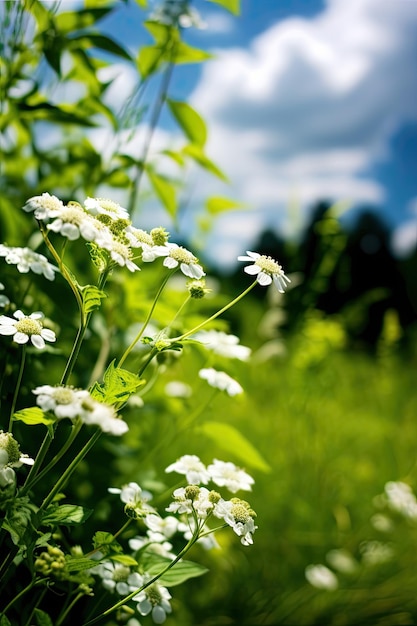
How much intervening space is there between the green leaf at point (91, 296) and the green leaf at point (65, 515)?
0.16 meters

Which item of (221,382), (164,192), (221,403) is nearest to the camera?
(221,382)

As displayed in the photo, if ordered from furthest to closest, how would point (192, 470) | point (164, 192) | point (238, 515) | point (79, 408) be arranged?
point (164, 192) → point (192, 470) → point (238, 515) → point (79, 408)

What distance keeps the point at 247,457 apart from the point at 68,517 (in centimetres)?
41

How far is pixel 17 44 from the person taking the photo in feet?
2.75

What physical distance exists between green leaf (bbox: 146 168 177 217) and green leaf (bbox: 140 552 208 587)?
0.49 meters

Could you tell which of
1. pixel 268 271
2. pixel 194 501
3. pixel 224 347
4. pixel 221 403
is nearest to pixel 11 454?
pixel 194 501

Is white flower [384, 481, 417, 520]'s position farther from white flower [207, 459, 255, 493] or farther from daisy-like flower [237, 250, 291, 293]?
daisy-like flower [237, 250, 291, 293]

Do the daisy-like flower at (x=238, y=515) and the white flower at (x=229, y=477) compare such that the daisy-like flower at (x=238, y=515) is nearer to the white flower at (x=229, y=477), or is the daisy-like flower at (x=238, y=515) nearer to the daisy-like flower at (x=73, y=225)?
the white flower at (x=229, y=477)

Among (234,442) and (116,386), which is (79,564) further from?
(234,442)

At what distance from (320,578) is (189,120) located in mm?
1096

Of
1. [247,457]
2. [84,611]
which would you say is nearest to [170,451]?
[247,457]

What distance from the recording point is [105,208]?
1.84 feet

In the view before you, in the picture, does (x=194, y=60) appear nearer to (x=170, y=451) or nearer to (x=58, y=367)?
(x=58, y=367)

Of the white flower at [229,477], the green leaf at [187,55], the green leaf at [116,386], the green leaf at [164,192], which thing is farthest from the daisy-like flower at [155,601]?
the green leaf at [187,55]
